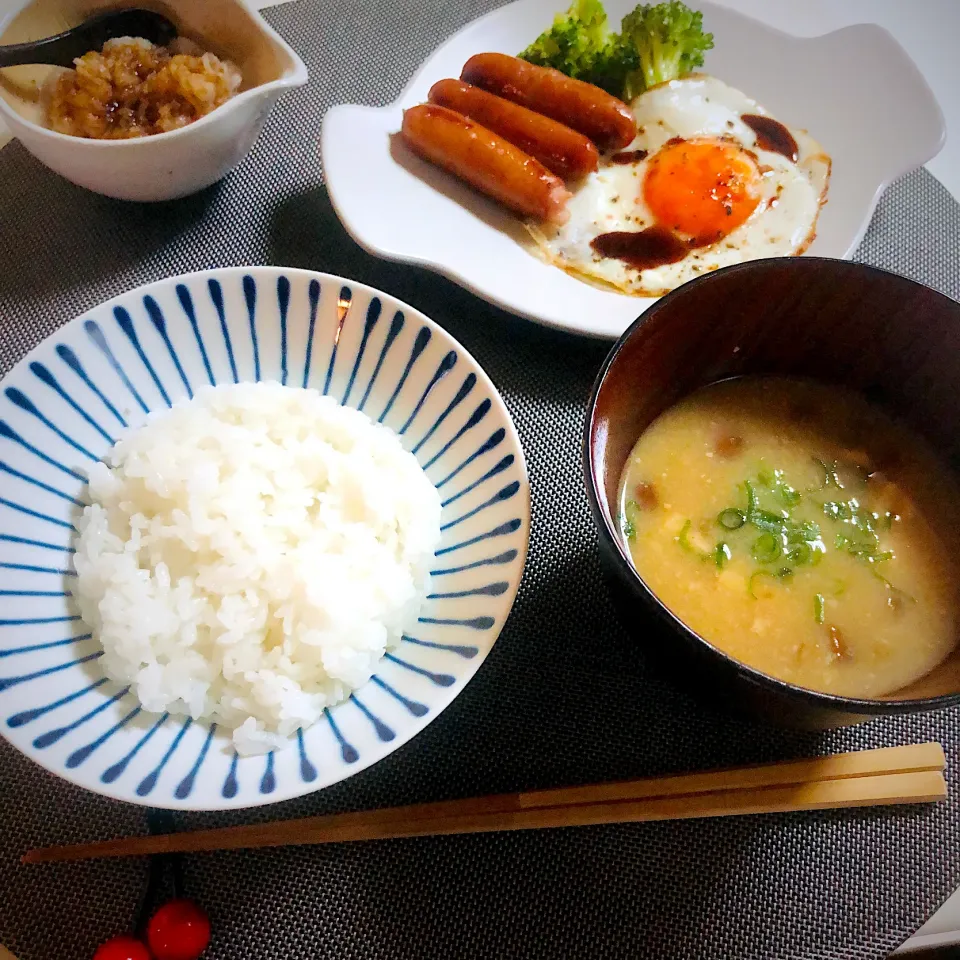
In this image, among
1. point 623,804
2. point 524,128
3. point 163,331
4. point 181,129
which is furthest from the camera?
point 524,128

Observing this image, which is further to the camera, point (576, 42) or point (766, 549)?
point (576, 42)

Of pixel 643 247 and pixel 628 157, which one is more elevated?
pixel 628 157

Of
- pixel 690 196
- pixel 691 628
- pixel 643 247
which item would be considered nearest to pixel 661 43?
pixel 690 196

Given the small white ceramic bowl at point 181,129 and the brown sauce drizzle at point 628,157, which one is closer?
the small white ceramic bowl at point 181,129

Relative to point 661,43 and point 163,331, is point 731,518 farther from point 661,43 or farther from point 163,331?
point 661,43

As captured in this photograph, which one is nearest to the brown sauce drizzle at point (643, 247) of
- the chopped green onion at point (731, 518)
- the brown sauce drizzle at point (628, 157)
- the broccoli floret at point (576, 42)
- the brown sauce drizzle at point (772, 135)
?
the brown sauce drizzle at point (628, 157)

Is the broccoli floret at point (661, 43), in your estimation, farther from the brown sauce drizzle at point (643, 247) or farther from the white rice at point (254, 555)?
the white rice at point (254, 555)
